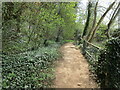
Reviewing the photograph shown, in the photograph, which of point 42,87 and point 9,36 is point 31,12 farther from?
point 42,87

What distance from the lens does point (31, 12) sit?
15.5 feet

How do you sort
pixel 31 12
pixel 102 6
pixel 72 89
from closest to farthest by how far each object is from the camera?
pixel 72 89 → pixel 31 12 → pixel 102 6

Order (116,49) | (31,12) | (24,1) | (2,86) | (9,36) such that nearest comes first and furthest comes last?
(2,86)
(116,49)
(9,36)
(24,1)
(31,12)

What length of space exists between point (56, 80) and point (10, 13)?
3.48 m

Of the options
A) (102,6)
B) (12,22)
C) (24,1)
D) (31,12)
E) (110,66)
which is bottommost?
(110,66)

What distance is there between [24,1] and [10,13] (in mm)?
901

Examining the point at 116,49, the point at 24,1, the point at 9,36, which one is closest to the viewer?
the point at 116,49

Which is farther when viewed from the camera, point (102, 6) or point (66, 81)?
point (102, 6)

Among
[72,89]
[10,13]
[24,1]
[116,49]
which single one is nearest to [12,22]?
[10,13]

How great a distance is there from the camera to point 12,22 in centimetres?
370

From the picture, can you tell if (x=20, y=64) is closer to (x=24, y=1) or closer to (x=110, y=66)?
(x=24, y=1)

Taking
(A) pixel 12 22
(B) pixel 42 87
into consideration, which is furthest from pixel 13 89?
(A) pixel 12 22

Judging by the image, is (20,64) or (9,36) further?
(9,36)

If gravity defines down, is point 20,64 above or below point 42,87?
above
